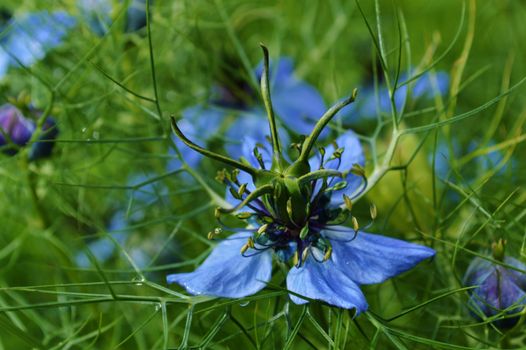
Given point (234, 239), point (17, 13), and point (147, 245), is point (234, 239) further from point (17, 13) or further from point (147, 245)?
point (17, 13)

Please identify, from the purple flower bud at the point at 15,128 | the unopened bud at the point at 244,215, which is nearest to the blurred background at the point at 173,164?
the purple flower bud at the point at 15,128

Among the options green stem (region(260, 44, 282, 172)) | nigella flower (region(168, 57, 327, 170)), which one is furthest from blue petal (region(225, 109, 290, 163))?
green stem (region(260, 44, 282, 172))

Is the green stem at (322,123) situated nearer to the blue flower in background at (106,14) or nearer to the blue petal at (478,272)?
the blue petal at (478,272)

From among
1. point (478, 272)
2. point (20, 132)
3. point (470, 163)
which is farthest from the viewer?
point (470, 163)

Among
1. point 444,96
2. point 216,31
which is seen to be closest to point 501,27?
point 444,96

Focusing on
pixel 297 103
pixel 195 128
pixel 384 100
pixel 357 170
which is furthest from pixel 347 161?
pixel 384 100

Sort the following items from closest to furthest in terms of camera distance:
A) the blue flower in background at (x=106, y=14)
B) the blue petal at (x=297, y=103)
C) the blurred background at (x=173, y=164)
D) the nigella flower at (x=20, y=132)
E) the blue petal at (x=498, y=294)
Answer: the blue petal at (x=498, y=294) < the blurred background at (x=173, y=164) < the nigella flower at (x=20, y=132) < the blue flower in background at (x=106, y=14) < the blue petal at (x=297, y=103)

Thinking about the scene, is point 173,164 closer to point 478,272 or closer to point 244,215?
point 244,215
